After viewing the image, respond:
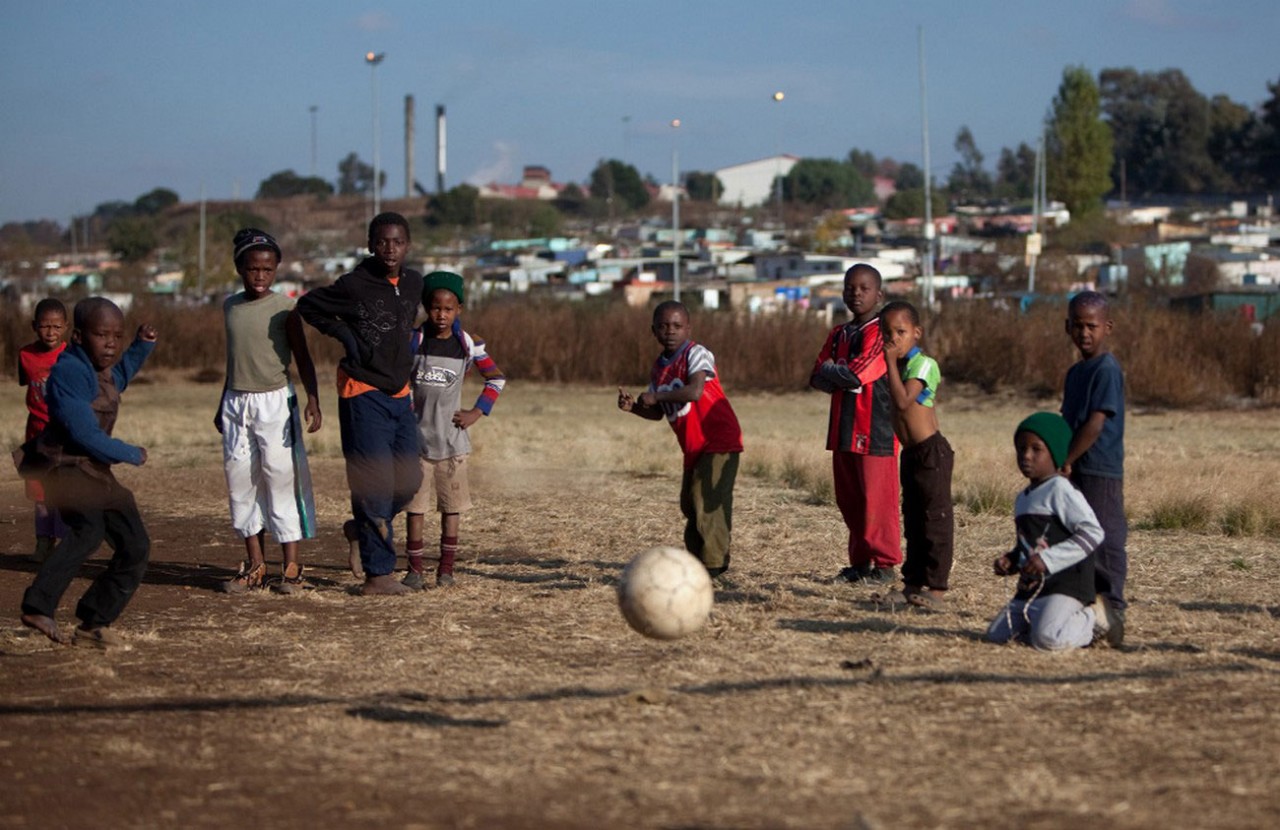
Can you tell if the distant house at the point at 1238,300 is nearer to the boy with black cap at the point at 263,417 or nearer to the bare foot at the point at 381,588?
the bare foot at the point at 381,588

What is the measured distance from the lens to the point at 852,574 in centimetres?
851

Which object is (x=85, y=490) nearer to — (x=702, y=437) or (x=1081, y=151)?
(x=702, y=437)

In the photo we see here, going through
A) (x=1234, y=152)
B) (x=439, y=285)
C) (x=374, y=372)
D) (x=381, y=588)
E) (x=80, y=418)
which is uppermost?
Answer: (x=1234, y=152)

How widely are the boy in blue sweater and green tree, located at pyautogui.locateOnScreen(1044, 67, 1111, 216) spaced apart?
86077mm

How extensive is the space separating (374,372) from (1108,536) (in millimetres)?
3776

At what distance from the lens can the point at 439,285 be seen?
8.52 metres

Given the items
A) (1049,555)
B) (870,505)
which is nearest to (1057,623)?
(1049,555)

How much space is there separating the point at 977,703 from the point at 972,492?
249 inches

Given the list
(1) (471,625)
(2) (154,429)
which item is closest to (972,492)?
(1) (471,625)

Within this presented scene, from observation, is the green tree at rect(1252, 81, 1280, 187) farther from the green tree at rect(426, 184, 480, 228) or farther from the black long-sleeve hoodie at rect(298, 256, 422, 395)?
the black long-sleeve hoodie at rect(298, 256, 422, 395)

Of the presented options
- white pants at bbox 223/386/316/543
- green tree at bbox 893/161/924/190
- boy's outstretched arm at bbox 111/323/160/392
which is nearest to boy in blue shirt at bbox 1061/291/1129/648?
white pants at bbox 223/386/316/543

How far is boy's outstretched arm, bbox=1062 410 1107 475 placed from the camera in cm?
681

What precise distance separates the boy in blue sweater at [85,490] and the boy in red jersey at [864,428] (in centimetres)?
351

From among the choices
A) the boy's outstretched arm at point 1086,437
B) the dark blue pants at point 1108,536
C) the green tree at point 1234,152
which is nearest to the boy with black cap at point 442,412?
the boy's outstretched arm at point 1086,437
